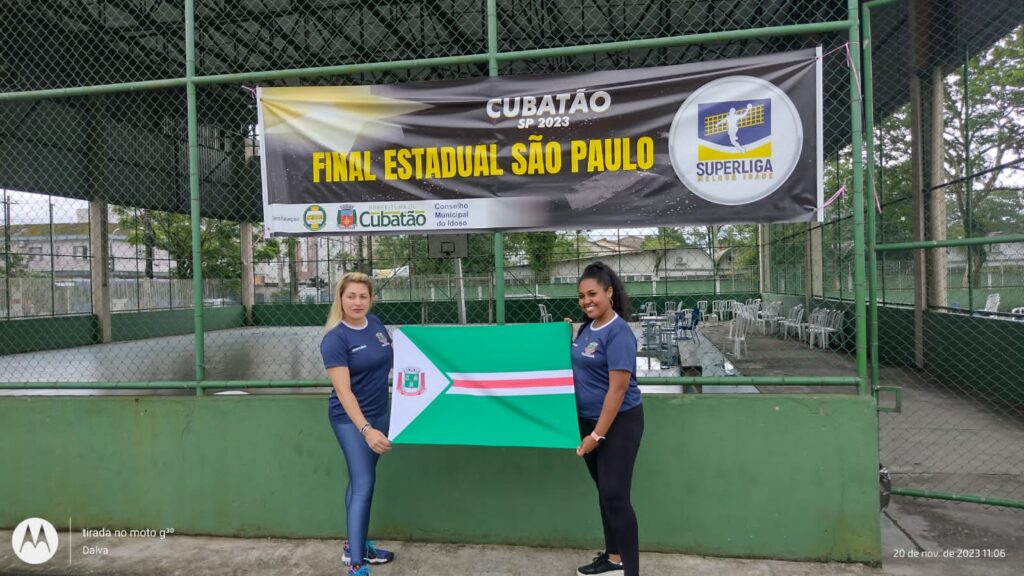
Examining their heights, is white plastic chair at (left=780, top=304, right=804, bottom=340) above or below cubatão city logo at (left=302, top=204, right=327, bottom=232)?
below

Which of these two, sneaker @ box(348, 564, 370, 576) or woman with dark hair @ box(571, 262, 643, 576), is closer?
woman with dark hair @ box(571, 262, 643, 576)

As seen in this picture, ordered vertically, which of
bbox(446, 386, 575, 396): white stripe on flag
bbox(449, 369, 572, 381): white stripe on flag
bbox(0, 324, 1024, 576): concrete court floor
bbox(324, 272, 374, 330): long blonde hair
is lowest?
bbox(0, 324, 1024, 576): concrete court floor

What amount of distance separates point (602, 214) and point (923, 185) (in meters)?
10.1

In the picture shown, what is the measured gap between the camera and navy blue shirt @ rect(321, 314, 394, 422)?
3.21m

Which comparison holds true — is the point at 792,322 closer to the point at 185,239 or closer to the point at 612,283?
the point at 612,283

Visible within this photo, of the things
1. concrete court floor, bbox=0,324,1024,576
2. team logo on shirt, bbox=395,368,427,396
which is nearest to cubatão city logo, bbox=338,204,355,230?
team logo on shirt, bbox=395,368,427,396

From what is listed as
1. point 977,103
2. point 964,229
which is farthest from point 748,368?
point 977,103

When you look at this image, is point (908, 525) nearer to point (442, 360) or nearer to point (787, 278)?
point (442, 360)

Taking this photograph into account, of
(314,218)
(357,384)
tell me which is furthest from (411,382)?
(314,218)

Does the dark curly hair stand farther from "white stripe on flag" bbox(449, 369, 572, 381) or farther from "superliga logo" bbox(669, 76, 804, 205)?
"superliga logo" bbox(669, 76, 804, 205)

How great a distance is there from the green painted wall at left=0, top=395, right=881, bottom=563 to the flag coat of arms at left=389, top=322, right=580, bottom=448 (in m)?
0.62

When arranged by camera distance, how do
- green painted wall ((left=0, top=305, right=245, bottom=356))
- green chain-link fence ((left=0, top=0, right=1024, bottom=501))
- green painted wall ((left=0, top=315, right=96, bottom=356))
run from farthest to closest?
green painted wall ((left=0, top=305, right=245, bottom=356))
green painted wall ((left=0, top=315, right=96, bottom=356))
green chain-link fence ((left=0, top=0, right=1024, bottom=501))

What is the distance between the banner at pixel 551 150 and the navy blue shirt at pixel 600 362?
3.01 feet

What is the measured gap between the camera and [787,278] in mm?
22094
